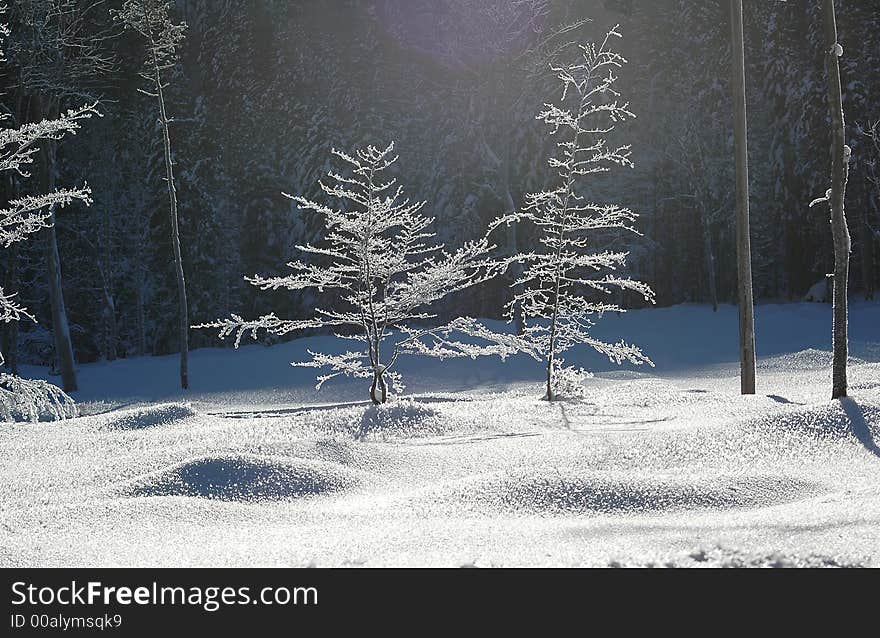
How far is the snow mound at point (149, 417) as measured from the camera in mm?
10953

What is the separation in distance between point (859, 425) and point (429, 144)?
68.8 feet

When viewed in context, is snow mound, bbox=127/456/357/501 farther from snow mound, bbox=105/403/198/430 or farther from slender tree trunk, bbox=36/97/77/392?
slender tree trunk, bbox=36/97/77/392

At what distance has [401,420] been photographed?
30.0 ft

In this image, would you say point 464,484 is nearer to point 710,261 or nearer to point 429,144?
A: point 710,261

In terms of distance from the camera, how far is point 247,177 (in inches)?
1080

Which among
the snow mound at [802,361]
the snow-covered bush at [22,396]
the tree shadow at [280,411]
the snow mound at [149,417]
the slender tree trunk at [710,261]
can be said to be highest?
the slender tree trunk at [710,261]

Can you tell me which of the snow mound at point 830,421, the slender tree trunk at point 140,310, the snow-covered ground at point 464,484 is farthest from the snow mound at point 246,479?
the slender tree trunk at point 140,310

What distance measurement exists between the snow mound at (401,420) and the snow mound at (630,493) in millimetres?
3036

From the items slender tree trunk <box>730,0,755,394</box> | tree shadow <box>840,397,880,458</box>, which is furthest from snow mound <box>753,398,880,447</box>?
slender tree trunk <box>730,0,755,394</box>

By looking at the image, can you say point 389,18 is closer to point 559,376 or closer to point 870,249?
point 870,249

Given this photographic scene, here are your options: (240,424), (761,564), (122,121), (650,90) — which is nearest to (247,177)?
(122,121)

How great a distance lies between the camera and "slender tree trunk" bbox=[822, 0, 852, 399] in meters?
8.56

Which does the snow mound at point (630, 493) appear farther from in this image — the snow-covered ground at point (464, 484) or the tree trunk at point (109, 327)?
the tree trunk at point (109, 327)

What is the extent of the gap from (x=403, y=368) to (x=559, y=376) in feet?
21.7
